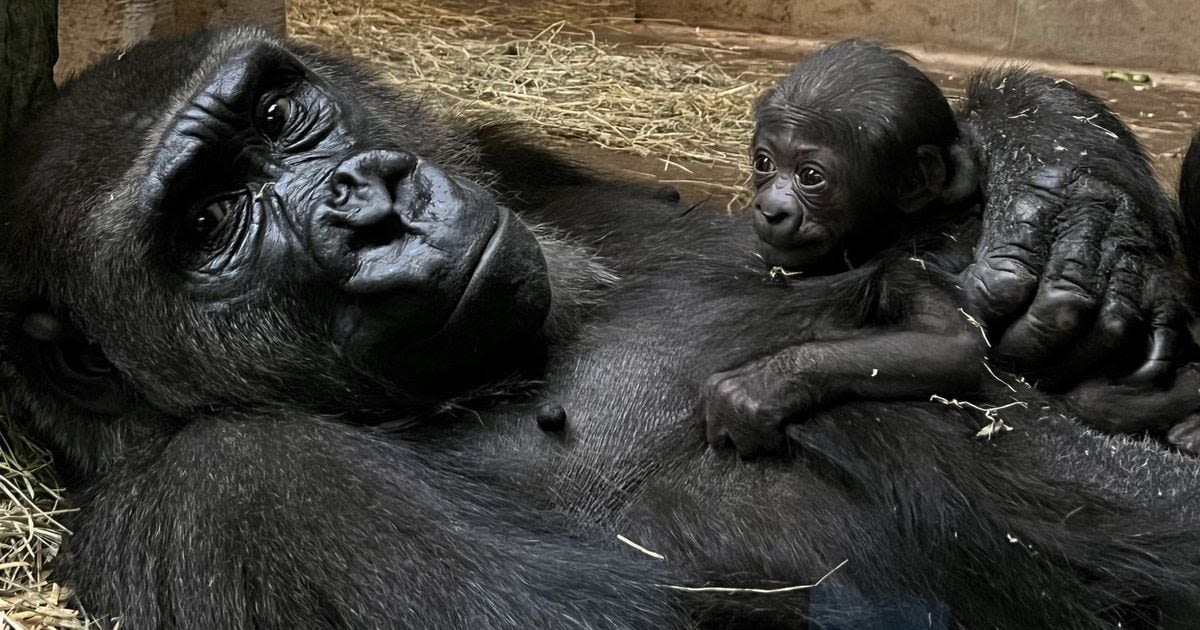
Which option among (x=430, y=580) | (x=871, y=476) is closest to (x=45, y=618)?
(x=430, y=580)

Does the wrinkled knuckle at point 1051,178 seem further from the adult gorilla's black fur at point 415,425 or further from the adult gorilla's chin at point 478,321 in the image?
the adult gorilla's chin at point 478,321

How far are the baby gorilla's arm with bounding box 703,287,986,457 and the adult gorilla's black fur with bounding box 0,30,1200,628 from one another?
0.06 meters

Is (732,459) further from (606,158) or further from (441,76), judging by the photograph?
(441,76)

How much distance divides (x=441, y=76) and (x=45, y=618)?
4.89 m

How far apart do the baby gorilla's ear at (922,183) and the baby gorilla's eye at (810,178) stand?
0.73 ft

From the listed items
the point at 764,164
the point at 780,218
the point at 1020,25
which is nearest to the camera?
the point at 780,218

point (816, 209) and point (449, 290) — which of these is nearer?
point (449, 290)

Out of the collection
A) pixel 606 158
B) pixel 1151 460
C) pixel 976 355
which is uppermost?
pixel 976 355

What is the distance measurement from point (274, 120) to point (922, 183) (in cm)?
179

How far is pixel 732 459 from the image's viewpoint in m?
2.96

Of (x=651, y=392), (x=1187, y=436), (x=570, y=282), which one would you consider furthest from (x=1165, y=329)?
(x=570, y=282)

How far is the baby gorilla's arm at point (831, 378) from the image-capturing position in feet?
9.37

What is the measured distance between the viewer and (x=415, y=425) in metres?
3.20

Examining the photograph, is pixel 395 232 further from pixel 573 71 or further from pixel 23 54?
pixel 573 71
